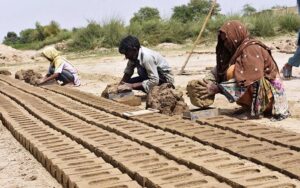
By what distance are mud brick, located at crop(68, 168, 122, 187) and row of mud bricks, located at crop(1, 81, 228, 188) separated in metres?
0.11

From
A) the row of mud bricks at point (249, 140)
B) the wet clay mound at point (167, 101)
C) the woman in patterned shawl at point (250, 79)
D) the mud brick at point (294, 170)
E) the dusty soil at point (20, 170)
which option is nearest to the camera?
the mud brick at point (294, 170)

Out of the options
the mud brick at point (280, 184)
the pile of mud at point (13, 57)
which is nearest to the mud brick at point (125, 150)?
the mud brick at point (280, 184)

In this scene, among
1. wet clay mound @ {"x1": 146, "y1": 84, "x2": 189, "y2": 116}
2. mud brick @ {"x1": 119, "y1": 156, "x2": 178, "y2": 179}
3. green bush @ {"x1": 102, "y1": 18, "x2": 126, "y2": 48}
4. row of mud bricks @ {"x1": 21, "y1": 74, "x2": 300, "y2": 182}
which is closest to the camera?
mud brick @ {"x1": 119, "y1": 156, "x2": 178, "y2": 179}

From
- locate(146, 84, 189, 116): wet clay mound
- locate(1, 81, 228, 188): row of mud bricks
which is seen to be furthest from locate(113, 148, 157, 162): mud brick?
locate(146, 84, 189, 116): wet clay mound

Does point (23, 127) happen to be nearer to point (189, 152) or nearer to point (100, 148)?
point (100, 148)

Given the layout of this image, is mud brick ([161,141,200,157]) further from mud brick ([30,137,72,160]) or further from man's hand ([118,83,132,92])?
man's hand ([118,83,132,92])

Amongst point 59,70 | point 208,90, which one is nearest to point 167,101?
point 208,90

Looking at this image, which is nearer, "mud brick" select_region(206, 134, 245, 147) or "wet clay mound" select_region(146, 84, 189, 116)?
"mud brick" select_region(206, 134, 245, 147)

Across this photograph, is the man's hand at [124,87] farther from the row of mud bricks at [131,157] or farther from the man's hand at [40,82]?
the man's hand at [40,82]

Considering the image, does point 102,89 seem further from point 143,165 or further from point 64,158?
point 143,165

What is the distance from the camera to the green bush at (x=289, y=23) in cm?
1862

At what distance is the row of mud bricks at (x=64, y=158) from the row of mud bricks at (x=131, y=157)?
80 millimetres

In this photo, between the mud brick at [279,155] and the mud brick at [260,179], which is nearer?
the mud brick at [260,179]

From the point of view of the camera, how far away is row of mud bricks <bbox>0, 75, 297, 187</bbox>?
311cm
